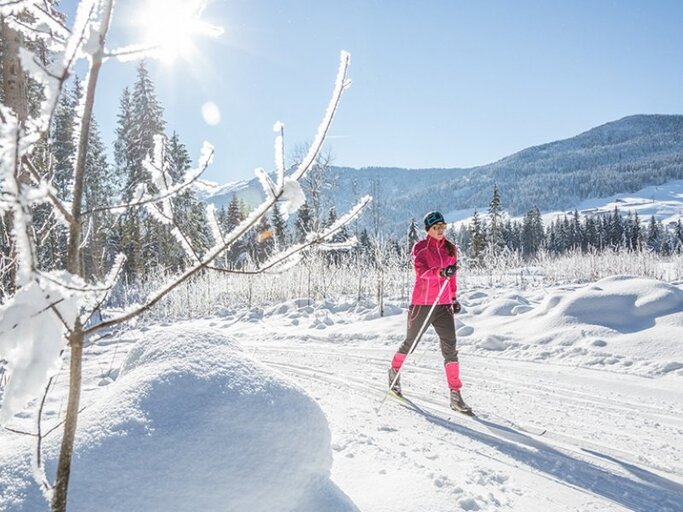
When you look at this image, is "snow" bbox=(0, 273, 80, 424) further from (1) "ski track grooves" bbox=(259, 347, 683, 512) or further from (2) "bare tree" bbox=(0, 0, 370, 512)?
(1) "ski track grooves" bbox=(259, 347, 683, 512)

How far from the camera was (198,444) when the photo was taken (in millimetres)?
1688

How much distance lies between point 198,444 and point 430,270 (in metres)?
3.58

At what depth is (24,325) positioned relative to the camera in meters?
0.75

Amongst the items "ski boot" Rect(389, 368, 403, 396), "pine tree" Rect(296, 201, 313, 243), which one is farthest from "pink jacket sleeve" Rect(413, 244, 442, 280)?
"pine tree" Rect(296, 201, 313, 243)

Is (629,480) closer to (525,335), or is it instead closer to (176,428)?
(176,428)

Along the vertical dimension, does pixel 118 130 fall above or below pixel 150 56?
above

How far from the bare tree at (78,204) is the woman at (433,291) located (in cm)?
391

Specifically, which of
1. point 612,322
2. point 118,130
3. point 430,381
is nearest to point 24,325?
point 430,381

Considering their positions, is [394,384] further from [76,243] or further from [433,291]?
[76,243]

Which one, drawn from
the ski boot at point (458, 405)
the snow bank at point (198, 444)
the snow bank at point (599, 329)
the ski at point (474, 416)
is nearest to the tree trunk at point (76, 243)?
the snow bank at point (198, 444)

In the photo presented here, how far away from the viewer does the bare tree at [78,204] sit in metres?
0.72

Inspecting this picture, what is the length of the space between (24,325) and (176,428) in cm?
111

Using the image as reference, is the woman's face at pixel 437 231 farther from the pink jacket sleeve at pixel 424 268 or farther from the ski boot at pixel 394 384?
the ski boot at pixel 394 384

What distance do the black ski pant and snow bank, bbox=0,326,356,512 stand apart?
2889 mm
